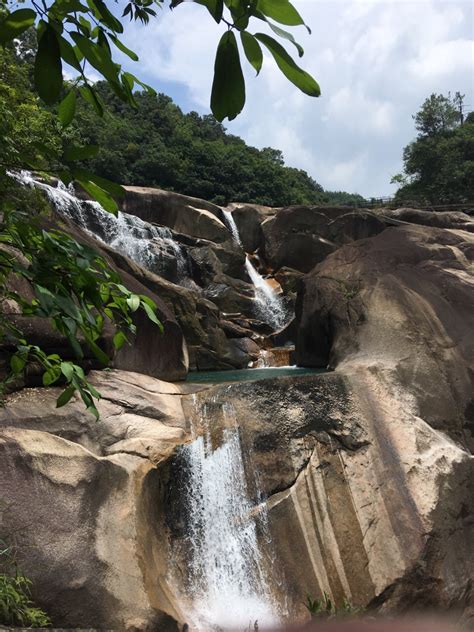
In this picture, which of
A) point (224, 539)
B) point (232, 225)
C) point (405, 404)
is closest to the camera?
point (224, 539)

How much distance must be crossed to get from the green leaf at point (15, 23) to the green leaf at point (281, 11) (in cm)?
43

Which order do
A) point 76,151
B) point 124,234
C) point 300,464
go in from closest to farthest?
point 76,151 → point 300,464 → point 124,234

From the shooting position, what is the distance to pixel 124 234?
19188 mm

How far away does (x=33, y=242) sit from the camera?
1.45 meters

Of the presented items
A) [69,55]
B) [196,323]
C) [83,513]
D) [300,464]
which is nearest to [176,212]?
[196,323]

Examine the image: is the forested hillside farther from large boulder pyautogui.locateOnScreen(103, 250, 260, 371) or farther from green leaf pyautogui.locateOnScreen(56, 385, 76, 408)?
green leaf pyautogui.locateOnScreen(56, 385, 76, 408)

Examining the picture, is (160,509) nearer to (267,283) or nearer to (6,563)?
(6,563)

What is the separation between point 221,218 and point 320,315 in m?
14.2

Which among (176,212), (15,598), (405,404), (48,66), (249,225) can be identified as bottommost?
(15,598)

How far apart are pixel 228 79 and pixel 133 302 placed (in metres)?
0.67

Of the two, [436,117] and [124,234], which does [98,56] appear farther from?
[436,117]

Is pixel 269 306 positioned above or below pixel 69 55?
above

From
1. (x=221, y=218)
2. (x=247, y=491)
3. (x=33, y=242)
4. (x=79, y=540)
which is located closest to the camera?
(x=33, y=242)

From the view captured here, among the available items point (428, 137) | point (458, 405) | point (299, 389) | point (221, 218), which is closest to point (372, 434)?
point (299, 389)
